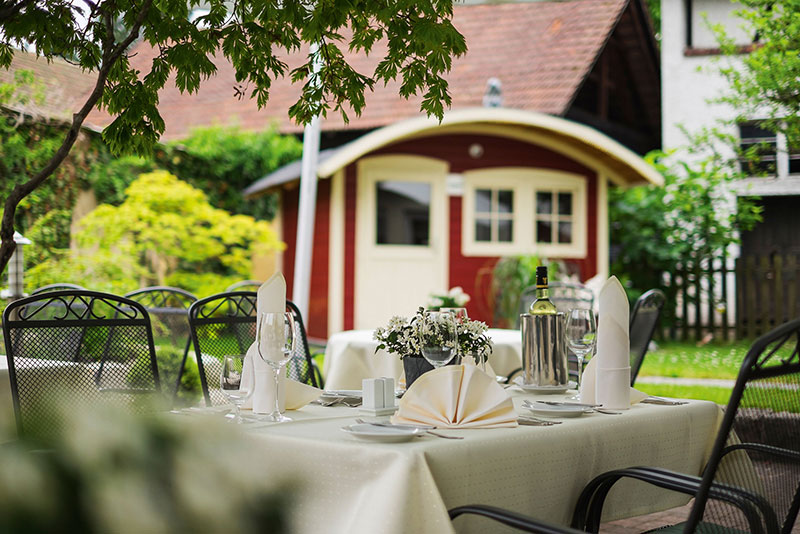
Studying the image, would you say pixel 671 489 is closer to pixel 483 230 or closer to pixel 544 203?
pixel 483 230

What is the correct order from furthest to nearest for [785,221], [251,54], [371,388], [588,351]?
[785,221] < [251,54] < [588,351] < [371,388]

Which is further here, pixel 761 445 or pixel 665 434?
pixel 665 434

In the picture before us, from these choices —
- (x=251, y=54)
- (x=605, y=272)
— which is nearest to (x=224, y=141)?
(x=605, y=272)

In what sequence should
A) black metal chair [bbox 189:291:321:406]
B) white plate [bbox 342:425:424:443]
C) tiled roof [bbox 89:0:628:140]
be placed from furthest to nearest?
1. tiled roof [bbox 89:0:628:140]
2. black metal chair [bbox 189:291:321:406]
3. white plate [bbox 342:425:424:443]

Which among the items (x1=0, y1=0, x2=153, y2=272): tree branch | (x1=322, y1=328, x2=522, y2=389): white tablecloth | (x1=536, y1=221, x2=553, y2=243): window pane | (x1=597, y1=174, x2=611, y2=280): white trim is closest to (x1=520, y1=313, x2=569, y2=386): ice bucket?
(x1=0, y1=0, x2=153, y2=272): tree branch

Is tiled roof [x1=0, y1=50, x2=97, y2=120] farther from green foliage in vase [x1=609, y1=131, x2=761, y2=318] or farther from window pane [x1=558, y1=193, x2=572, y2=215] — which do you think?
green foliage in vase [x1=609, y1=131, x2=761, y2=318]

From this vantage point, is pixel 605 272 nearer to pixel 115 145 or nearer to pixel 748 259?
pixel 748 259

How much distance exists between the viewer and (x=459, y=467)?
6.91ft

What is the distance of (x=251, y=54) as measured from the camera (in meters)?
3.92

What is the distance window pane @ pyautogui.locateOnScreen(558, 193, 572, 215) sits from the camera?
45.4 feet

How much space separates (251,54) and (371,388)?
1.83 metres

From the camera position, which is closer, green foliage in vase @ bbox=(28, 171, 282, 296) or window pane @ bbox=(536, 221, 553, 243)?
green foliage in vase @ bbox=(28, 171, 282, 296)

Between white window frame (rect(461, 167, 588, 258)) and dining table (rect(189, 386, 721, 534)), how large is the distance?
10.5 m

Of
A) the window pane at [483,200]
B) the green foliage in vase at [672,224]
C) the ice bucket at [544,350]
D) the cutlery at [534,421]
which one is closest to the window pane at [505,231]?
the window pane at [483,200]
